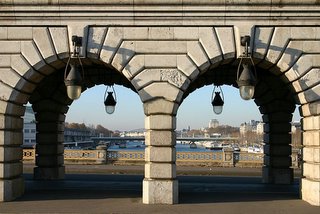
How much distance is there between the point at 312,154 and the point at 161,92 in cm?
438

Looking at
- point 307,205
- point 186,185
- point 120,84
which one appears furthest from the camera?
point 120,84

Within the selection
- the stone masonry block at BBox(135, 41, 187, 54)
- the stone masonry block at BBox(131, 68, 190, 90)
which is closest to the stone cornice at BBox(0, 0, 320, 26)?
the stone masonry block at BBox(135, 41, 187, 54)

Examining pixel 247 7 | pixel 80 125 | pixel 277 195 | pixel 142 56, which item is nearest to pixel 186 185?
pixel 277 195

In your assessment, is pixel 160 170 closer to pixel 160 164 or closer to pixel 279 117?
pixel 160 164

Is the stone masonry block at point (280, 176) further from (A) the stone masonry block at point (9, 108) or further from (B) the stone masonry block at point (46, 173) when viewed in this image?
(A) the stone masonry block at point (9, 108)

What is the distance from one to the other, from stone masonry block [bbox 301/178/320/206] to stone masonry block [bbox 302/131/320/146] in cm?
99

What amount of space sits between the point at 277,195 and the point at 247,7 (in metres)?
5.76

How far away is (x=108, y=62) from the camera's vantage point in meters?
11.4

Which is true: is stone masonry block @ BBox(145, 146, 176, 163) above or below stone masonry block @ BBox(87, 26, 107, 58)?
below

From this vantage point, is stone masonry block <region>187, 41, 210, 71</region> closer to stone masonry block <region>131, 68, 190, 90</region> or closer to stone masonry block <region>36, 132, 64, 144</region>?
stone masonry block <region>131, 68, 190, 90</region>

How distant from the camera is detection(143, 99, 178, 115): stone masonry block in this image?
11250 millimetres

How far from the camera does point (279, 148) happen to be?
16.2 metres

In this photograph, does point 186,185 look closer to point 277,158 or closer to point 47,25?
point 277,158

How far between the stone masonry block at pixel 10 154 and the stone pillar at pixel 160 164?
3.77 metres
